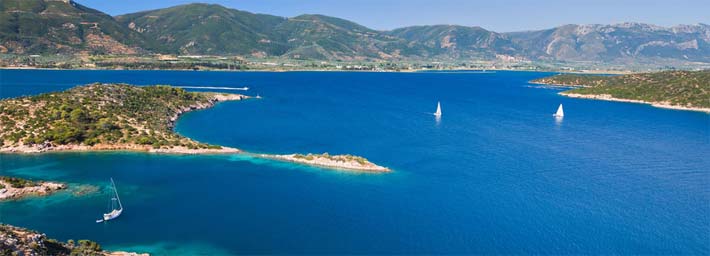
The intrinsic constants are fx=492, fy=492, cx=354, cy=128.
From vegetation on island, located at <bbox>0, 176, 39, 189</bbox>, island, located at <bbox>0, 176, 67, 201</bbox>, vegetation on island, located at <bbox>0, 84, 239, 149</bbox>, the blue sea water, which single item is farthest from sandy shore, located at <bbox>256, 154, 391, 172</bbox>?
vegetation on island, located at <bbox>0, 176, 39, 189</bbox>

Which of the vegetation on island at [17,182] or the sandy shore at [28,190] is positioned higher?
the vegetation on island at [17,182]

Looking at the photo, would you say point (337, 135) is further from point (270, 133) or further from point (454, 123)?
point (454, 123)

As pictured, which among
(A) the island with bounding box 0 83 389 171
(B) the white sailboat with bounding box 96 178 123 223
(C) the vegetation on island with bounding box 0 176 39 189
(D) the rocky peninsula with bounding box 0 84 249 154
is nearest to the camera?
(B) the white sailboat with bounding box 96 178 123 223

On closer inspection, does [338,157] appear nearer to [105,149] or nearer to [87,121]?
[105,149]

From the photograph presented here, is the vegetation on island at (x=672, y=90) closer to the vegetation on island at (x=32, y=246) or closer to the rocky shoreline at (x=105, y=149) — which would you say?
the rocky shoreline at (x=105, y=149)

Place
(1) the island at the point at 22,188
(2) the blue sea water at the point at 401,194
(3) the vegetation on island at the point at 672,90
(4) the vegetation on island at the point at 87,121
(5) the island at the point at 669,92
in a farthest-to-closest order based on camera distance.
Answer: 1. (3) the vegetation on island at the point at 672,90
2. (5) the island at the point at 669,92
3. (4) the vegetation on island at the point at 87,121
4. (1) the island at the point at 22,188
5. (2) the blue sea water at the point at 401,194

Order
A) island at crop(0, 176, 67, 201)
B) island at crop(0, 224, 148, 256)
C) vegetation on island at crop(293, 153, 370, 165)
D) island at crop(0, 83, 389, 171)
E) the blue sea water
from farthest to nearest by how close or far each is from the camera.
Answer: island at crop(0, 83, 389, 171) → vegetation on island at crop(293, 153, 370, 165) → island at crop(0, 176, 67, 201) → the blue sea water → island at crop(0, 224, 148, 256)

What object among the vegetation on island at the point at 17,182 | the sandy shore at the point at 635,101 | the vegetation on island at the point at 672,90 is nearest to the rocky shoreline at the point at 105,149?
the vegetation on island at the point at 17,182

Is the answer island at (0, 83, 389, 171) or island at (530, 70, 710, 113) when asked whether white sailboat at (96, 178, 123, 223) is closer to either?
island at (0, 83, 389, 171)

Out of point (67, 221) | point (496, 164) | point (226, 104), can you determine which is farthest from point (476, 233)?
point (226, 104)
